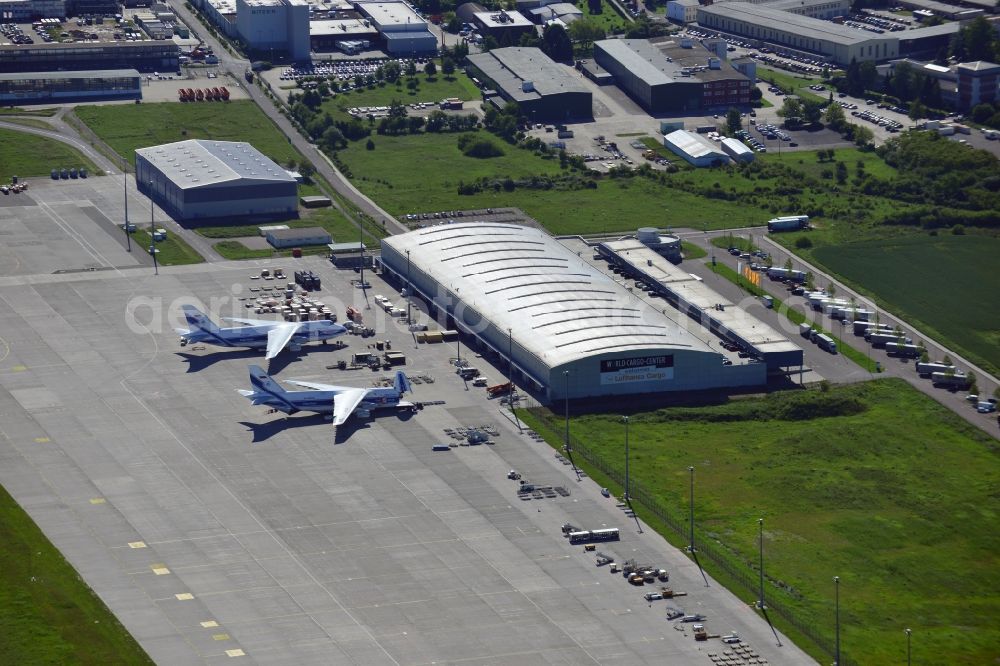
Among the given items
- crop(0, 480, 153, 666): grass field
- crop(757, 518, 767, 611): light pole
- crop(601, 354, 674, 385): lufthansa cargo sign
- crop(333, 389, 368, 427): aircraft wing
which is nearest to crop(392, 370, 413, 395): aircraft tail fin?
crop(333, 389, 368, 427): aircraft wing

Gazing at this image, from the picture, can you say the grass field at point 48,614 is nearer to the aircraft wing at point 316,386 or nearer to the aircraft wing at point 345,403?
the aircraft wing at point 345,403

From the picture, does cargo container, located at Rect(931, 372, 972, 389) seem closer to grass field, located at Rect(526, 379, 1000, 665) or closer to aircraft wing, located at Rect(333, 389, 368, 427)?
grass field, located at Rect(526, 379, 1000, 665)

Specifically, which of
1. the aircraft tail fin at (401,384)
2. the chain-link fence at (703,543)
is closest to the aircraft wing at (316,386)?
the aircraft tail fin at (401,384)

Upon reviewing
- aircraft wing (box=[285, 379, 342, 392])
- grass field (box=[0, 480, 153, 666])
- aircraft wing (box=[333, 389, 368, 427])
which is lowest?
grass field (box=[0, 480, 153, 666])

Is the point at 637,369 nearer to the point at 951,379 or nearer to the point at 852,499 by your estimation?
the point at 852,499

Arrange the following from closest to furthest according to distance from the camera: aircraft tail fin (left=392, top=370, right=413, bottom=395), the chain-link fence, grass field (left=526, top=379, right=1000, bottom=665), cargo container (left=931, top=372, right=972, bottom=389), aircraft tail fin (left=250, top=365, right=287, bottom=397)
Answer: the chain-link fence
grass field (left=526, top=379, right=1000, bottom=665)
aircraft tail fin (left=250, top=365, right=287, bottom=397)
aircraft tail fin (left=392, top=370, right=413, bottom=395)
cargo container (left=931, top=372, right=972, bottom=389)

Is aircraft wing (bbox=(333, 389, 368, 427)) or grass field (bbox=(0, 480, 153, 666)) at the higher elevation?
aircraft wing (bbox=(333, 389, 368, 427))

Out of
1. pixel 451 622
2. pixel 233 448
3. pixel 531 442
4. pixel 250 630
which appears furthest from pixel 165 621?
pixel 531 442
